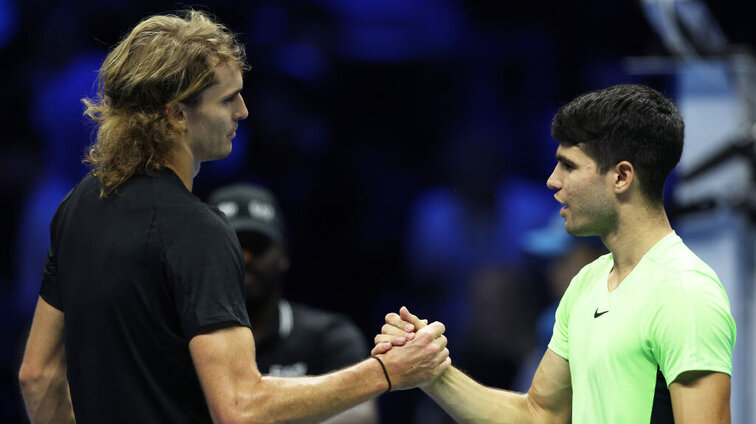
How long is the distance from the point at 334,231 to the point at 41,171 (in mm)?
1796

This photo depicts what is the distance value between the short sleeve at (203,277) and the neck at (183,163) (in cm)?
19

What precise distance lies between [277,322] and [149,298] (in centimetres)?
163

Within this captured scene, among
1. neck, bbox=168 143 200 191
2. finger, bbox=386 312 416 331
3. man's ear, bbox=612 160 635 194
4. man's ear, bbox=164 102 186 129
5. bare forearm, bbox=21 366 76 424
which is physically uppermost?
man's ear, bbox=612 160 635 194

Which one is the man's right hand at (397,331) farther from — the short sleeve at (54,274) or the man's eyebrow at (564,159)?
the short sleeve at (54,274)

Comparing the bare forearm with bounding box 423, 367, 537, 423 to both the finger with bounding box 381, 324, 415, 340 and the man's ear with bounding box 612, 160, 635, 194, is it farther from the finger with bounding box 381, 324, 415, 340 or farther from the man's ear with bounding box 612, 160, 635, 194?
the man's ear with bounding box 612, 160, 635, 194

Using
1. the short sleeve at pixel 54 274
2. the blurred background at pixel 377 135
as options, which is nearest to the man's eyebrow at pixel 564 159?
the short sleeve at pixel 54 274

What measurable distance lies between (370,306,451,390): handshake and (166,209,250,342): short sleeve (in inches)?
19.7

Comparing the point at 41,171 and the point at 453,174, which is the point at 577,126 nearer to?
the point at 453,174

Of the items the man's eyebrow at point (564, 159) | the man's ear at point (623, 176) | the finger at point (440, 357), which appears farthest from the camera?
the finger at point (440, 357)

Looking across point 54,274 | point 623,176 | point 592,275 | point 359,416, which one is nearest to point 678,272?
point 623,176

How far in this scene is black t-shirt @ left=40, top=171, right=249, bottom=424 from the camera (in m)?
2.27

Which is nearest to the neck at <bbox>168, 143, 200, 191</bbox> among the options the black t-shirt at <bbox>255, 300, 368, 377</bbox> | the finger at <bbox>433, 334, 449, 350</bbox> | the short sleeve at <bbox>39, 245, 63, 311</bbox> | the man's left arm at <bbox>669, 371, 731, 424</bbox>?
the short sleeve at <bbox>39, 245, 63, 311</bbox>

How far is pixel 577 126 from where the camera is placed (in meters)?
2.50

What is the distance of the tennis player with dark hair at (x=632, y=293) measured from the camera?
2.20 metres
